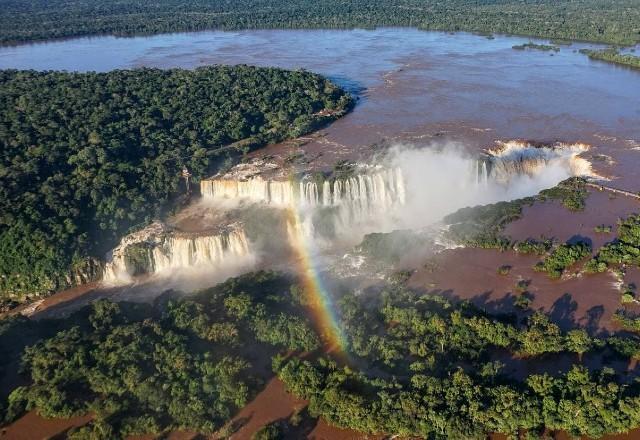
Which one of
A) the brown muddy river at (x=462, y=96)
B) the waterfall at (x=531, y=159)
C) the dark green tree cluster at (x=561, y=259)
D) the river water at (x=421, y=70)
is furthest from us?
the river water at (x=421, y=70)

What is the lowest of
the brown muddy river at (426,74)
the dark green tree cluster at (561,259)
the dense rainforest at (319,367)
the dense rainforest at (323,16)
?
the dense rainforest at (319,367)

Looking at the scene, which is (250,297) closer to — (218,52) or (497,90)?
(497,90)

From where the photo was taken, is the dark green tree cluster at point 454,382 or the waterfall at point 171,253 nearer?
the dark green tree cluster at point 454,382

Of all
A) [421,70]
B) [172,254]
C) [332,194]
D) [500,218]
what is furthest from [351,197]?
[421,70]

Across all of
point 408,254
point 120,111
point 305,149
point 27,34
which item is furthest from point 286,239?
point 27,34

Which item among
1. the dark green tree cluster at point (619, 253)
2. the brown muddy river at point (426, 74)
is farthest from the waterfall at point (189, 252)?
the dark green tree cluster at point (619, 253)

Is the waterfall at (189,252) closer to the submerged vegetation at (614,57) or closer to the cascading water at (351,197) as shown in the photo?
the cascading water at (351,197)

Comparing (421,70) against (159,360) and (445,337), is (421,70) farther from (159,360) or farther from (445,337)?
(159,360)
